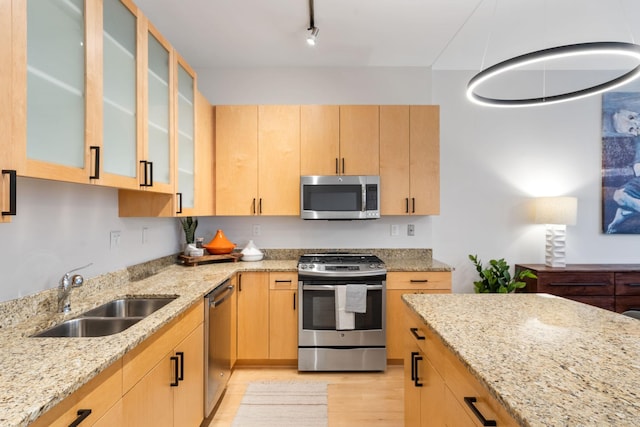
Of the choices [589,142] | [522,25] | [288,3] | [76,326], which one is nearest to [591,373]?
[76,326]

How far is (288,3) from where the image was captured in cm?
239

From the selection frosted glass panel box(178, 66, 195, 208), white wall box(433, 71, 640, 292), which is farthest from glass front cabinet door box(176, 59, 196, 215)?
white wall box(433, 71, 640, 292)

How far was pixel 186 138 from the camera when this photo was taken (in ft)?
8.80

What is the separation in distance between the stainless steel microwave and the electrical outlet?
4.84 feet

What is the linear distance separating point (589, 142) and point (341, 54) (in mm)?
2777

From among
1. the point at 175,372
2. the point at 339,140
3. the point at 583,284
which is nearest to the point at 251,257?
the point at 339,140

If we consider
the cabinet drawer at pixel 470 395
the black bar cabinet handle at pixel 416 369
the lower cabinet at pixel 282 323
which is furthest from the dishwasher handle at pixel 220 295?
the cabinet drawer at pixel 470 395

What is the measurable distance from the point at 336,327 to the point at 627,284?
9.01 feet

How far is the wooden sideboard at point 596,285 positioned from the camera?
10.5 feet

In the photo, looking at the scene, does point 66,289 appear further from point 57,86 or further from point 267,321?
point 267,321

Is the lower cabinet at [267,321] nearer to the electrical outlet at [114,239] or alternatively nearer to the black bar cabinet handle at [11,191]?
the electrical outlet at [114,239]

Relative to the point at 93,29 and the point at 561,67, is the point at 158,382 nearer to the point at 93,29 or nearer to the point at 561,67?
the point at 93,29

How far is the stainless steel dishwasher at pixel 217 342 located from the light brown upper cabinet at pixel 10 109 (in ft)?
4.15

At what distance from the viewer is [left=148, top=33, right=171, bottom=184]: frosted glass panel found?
2053 mm
